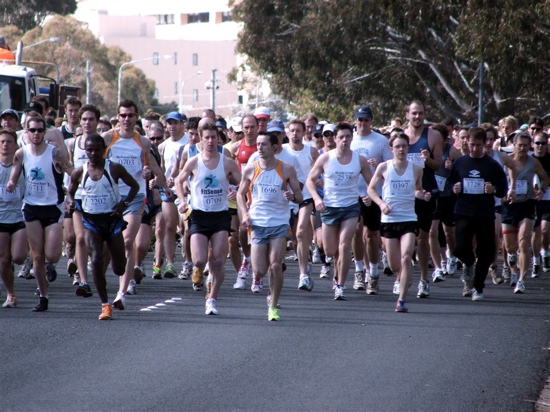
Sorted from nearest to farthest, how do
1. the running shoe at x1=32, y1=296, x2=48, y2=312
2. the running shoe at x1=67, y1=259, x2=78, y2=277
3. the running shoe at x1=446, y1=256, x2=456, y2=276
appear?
the running shoe at x1=32, y1=296, x2=48, y2=312
the running shoe at x1=67, y1=259, x2=78, y2=277
the running shoe at x1=446, y1=256, x2=456, y2=276

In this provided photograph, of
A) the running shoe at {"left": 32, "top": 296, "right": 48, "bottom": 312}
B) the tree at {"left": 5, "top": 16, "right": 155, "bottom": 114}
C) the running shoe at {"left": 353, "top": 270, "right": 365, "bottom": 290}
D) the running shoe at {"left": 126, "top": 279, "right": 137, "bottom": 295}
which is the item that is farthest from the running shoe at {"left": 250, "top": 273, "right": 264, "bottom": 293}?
the tree at {"left": 5, "top": 16, "right": 155, "bottom": 114}

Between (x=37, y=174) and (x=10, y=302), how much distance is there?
132 cm

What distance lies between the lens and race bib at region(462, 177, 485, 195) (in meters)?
12.7

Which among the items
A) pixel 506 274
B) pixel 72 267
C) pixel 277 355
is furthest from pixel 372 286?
pixel 277 355

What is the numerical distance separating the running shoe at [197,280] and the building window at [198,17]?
124650 mm

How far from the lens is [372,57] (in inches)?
1543

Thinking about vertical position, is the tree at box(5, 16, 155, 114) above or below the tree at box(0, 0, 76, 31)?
below

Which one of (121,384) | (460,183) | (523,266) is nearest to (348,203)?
(460,183)

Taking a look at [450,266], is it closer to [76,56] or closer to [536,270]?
[536,270]

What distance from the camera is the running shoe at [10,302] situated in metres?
11.6

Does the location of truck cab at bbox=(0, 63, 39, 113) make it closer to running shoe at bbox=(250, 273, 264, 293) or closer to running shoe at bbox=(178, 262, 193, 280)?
running shoe at bbox=(178, 262, 193, 280)

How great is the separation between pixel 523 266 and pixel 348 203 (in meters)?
2.43

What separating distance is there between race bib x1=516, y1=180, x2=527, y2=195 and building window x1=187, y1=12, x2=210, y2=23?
124 meters

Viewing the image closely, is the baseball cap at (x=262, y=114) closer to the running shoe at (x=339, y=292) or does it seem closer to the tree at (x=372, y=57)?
the running shoe at (x=339, y=292)
